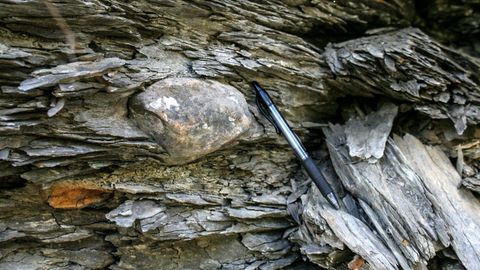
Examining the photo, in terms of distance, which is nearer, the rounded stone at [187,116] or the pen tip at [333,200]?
the rounded stone at [187,116]

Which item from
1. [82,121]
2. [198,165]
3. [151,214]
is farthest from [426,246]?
[82,121]

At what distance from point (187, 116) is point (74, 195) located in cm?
169

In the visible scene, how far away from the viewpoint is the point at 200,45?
495 cm

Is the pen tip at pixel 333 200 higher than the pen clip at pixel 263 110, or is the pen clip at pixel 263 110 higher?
the pen clip at pixel 263 110

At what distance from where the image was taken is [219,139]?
4738mm

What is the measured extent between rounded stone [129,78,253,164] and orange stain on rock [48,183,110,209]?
3.16 ft

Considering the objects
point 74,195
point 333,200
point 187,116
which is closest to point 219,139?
point 187,116

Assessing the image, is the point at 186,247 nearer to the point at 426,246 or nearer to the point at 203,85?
the point at 203,85

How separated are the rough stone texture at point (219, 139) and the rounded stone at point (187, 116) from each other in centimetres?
2

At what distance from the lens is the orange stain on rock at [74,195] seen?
459cm

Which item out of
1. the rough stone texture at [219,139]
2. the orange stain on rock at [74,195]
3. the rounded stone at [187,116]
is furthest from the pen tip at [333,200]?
the orange stain on rock at [74,195]

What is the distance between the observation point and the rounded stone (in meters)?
4.47

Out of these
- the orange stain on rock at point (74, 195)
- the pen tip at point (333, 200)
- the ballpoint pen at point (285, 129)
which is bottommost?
the orange stain on rock at point (74, 195)

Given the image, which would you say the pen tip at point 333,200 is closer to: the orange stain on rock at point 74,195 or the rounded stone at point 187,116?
the rounded stone at point 187,116
